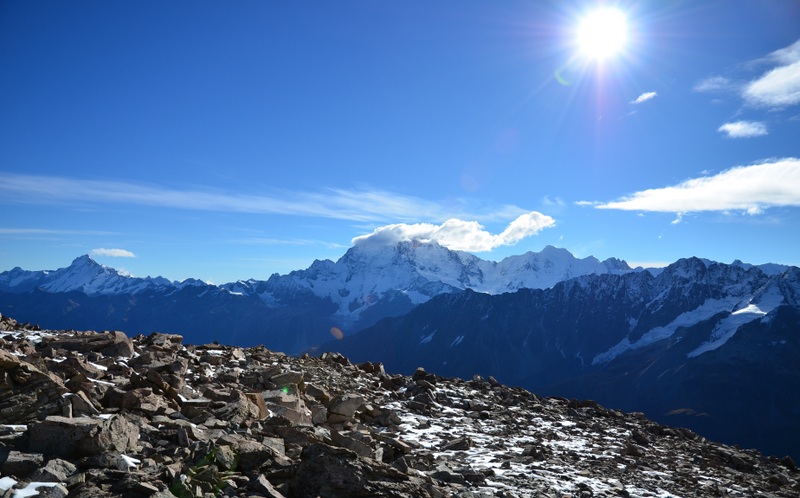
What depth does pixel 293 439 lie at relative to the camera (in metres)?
12.7

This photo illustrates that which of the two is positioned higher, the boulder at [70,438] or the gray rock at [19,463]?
the boulder at [70,438]

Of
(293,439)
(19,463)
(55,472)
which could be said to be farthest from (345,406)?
(19,463)

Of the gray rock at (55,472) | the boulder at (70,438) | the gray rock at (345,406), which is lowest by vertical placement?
the gray rock at (345,406)

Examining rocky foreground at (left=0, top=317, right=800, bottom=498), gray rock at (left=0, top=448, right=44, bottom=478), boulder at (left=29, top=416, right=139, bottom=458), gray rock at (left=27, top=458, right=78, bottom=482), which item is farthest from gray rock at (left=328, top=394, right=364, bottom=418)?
gray rock at (left=0, top=448, right=44, bottom=478)

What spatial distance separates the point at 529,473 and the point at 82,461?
12286mm

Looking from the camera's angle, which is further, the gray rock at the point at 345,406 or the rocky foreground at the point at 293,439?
the gray rock at the point at 345,406

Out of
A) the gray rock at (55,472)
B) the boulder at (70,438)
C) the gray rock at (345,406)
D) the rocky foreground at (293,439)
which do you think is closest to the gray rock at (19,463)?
the rocky foreground at (293,439)

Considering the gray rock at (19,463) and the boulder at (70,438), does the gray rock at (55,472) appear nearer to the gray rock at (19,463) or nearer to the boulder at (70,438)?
the gray rock at (19,463)

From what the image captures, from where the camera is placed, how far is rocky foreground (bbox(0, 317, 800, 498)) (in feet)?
30.7

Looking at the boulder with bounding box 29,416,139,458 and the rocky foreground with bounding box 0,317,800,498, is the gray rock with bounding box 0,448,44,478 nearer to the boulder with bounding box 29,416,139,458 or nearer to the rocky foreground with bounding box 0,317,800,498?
the rocky foreground with bounding box 0,317,800,498

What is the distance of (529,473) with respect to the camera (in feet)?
49.7

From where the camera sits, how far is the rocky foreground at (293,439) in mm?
9352

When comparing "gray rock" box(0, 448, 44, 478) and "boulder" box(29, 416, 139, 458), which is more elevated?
"boulder" box(29, 416, 139, 458)

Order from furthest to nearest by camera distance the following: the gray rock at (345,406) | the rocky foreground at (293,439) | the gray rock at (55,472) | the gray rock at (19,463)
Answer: the gray rock at (345,406)
the rocky foreground at (293,439)
the gray rock at (19,463)
the gray rock at (55,472)
